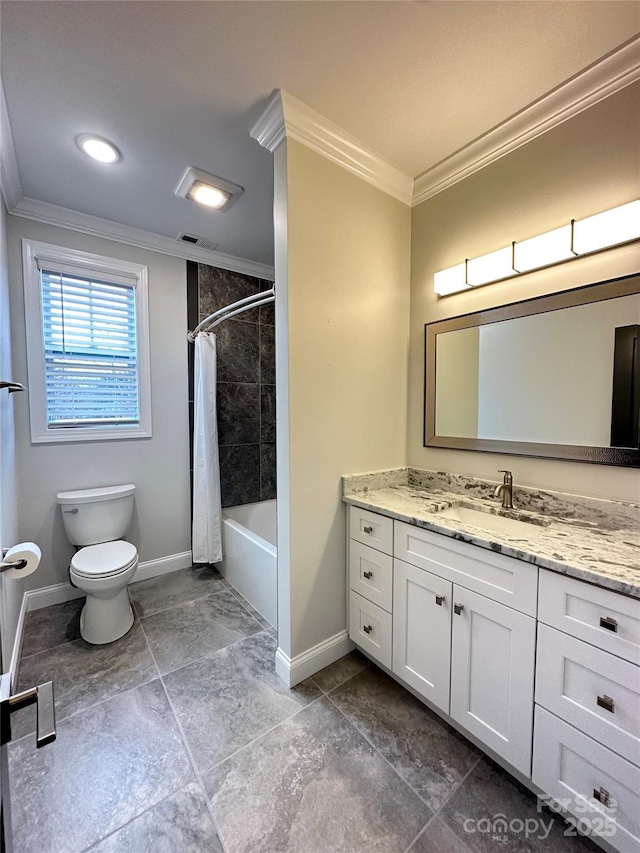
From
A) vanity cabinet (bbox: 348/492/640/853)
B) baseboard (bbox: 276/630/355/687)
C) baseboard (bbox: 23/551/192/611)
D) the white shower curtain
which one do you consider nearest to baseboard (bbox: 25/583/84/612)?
baseboard (bbox: 23/551/192/611)

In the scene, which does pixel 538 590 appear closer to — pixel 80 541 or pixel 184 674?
pixel 184 674

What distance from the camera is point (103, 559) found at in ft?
6.37

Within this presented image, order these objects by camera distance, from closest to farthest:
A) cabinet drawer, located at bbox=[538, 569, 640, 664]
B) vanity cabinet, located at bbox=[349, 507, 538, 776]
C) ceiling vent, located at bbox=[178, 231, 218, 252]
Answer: cabinet drawer, located at bbox=[538, 569, 640, 664] → vanity cabinet, located at bbox=[349, 507, 538, 776] → ceiling vent, located at bbox=[178, 231, 218, 252]

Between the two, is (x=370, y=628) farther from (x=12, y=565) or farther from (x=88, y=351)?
(x=88, y=351)

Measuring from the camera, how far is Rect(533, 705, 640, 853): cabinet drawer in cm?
90

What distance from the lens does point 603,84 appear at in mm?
1290

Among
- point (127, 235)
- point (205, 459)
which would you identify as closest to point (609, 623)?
point (205, 459)

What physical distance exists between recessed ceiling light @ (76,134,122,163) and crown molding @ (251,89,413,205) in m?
0.69

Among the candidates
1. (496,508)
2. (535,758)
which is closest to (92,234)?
(496,508)

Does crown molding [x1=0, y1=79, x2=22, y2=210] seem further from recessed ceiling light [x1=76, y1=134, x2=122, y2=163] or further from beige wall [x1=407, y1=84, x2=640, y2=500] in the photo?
beige wall [x1=407, y1=84, x2=640, y2=500]

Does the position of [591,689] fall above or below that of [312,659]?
above

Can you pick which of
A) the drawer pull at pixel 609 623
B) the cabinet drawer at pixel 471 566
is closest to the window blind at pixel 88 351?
the cabinet drawer at pixel 471 566

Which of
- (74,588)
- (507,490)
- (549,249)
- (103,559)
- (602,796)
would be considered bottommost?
(74,588)

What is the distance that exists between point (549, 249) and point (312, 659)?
7.06 feet
